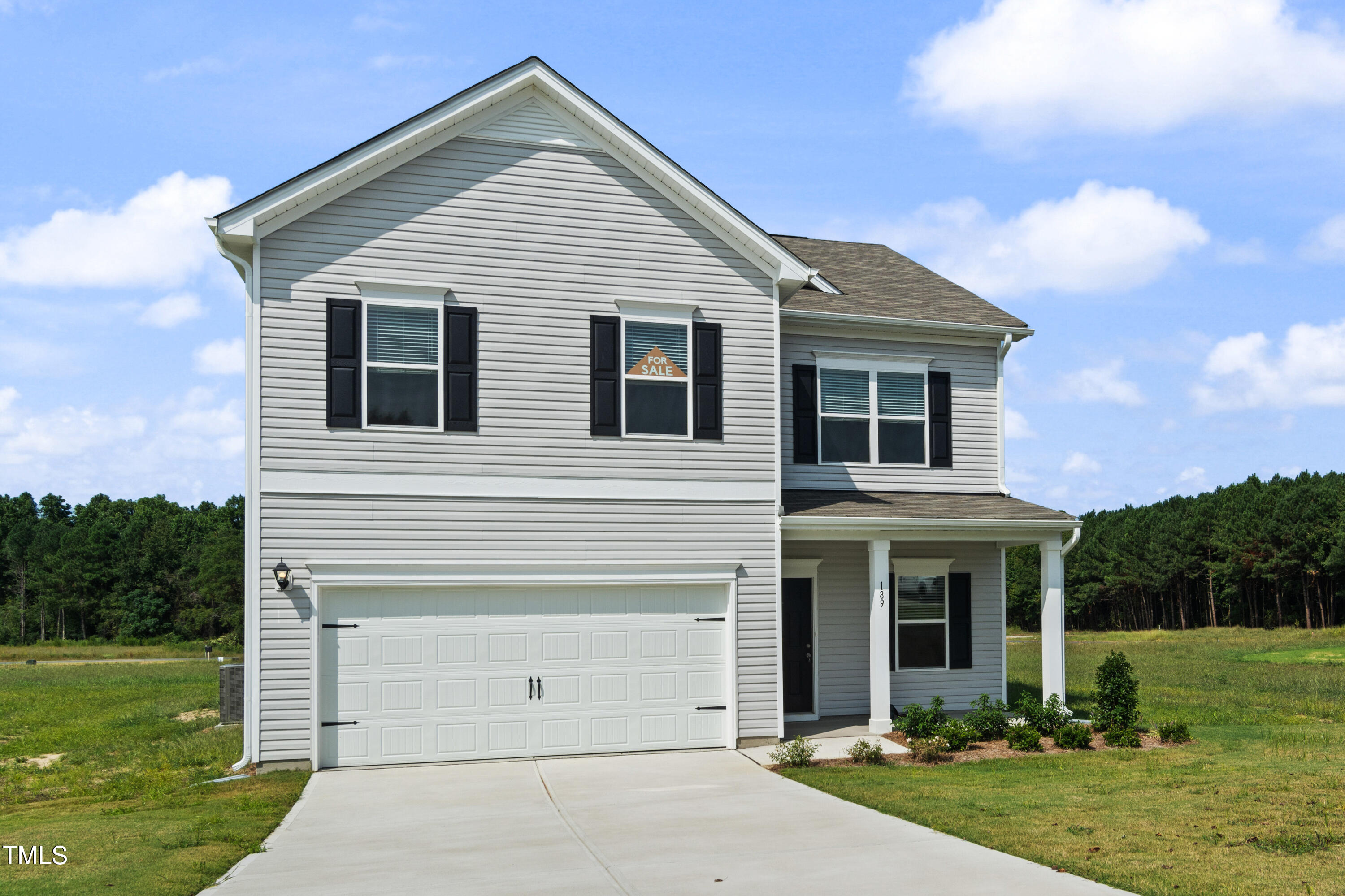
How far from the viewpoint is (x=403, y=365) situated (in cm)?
1351

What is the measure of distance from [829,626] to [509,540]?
236 inches

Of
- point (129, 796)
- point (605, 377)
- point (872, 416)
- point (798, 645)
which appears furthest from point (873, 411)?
point (129, 796)

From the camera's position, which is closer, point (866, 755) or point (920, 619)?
point (866, 755)

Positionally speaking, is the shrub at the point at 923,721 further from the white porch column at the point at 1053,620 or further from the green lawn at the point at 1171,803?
the white porch column at the point at 1053,620

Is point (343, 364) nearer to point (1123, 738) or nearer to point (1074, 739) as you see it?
point (1074, 739)

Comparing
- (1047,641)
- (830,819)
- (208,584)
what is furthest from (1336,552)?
(208,584)

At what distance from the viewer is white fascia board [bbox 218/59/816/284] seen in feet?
43.0

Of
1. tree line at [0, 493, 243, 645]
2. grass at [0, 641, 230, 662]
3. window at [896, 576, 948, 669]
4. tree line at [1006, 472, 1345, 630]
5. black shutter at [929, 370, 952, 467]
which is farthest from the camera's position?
tree line at [0, 493, 243, 645]

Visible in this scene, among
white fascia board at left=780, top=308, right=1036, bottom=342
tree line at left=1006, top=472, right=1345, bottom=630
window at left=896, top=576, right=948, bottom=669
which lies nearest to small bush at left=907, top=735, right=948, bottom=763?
window at left=896, top=576, right=948, bottom=669

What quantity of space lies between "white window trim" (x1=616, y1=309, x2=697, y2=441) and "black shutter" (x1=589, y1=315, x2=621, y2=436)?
0.22 ft

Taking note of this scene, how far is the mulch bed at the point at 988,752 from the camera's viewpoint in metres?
13.0

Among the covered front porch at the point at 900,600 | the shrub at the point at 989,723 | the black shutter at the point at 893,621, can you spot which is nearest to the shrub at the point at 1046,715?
the shrub at the point at 989,723

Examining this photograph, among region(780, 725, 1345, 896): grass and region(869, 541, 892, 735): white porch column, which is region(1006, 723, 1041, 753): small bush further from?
region(869, 541, 892, 735): white porch column

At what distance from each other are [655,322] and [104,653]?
52.4 meters
